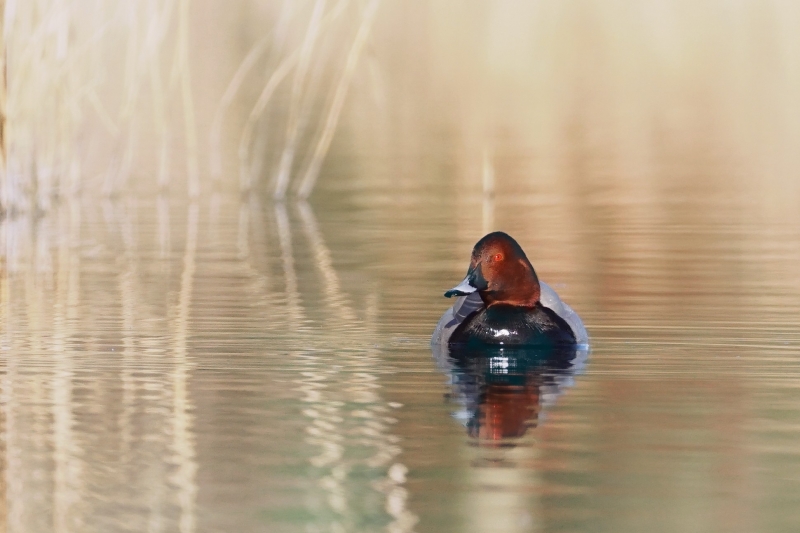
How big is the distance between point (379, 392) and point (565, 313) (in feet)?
4.85

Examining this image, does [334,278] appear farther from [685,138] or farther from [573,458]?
[685,138]

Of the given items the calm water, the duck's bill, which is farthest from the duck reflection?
the duck's bill

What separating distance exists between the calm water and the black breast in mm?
173

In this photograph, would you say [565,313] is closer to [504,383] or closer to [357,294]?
[504,383]

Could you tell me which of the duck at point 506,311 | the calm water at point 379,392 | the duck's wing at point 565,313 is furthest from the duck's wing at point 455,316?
the duck's wing at point 565,313

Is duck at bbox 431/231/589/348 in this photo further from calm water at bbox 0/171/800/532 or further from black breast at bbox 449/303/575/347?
calm water at bbox 0/171/800/532

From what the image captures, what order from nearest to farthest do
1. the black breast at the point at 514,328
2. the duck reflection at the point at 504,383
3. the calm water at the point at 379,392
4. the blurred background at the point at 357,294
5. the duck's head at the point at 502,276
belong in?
the calm water at the point at 379,392
the blurred background at the point at 357,294
the duck reflection at the point at 504,383
the black breast at the point at 514,328
the duck's head at the point at 502,276

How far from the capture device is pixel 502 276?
778 cm

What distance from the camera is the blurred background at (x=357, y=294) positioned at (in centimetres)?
492

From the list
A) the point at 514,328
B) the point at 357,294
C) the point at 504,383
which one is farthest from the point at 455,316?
the point at 357,294

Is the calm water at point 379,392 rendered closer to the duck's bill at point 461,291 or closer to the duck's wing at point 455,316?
the duck's wing at point 455,316

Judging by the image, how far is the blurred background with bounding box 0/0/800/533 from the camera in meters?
4.92

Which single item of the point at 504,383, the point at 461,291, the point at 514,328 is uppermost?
the point at 461,291

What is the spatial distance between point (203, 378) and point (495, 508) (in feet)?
8.10
